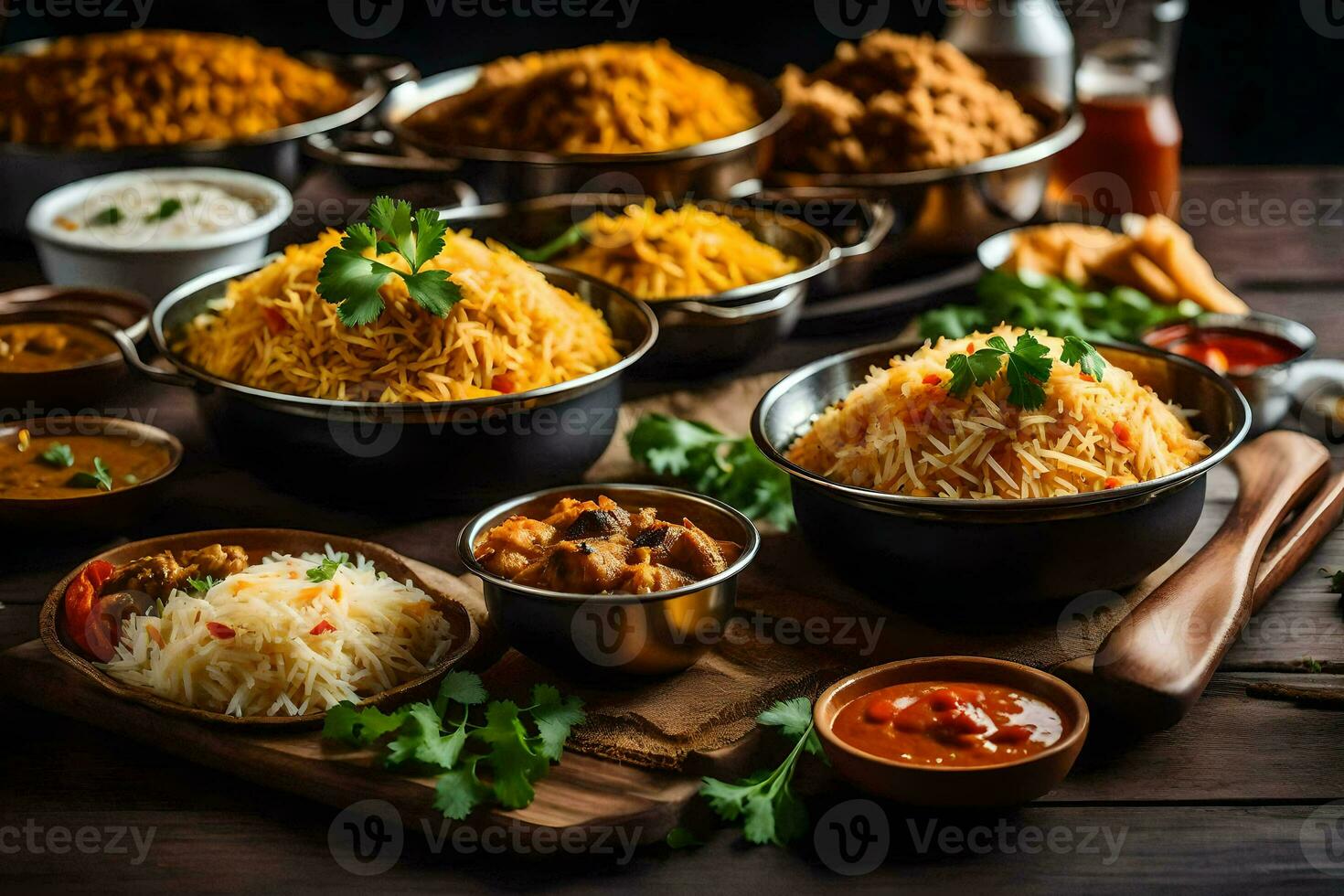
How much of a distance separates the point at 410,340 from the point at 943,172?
2.08m

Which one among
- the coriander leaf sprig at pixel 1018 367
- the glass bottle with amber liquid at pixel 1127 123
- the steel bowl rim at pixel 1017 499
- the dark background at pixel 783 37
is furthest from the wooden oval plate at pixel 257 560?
the dark background at pixel 783 37

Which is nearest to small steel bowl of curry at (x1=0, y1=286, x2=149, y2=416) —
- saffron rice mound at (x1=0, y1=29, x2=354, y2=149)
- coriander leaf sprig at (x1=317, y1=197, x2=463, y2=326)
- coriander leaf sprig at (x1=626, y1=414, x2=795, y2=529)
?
coriander leaf sprig at (x1=317, y1=197, x2=463, y2=326)

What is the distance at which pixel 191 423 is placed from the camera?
4605 mm

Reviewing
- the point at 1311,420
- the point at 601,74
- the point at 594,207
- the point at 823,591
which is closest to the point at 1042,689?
the point at 823,591

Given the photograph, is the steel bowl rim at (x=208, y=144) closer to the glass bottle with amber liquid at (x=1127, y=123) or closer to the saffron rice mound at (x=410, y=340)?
the saffron rice mound at (x=410, y=340)

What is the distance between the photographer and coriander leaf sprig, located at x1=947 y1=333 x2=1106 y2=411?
3322 millimetres

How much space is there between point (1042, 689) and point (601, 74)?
3.10 meters

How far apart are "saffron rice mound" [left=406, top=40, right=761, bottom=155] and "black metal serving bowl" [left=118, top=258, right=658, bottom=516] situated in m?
1.40

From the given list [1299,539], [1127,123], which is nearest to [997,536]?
[1299,539]

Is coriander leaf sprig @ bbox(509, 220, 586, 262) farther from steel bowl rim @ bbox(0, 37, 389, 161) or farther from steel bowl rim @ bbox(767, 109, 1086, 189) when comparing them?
steel bowl rim @ bbox(0, 37, 389, 161)

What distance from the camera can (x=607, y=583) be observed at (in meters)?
3.04

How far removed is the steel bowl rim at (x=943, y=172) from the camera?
508 cm

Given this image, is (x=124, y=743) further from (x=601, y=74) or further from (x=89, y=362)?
(x=601, y=74)

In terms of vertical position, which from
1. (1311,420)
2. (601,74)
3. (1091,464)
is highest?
(601,74)
